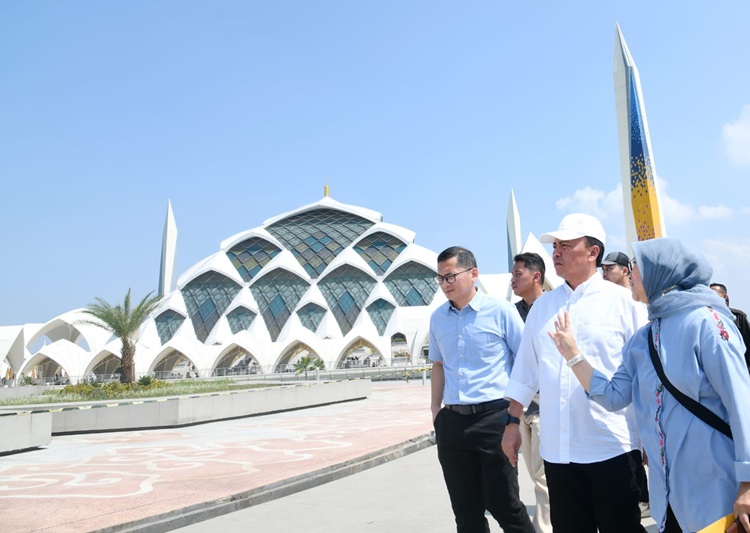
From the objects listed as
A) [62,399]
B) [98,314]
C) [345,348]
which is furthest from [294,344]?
[62,399]

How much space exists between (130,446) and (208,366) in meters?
29.4

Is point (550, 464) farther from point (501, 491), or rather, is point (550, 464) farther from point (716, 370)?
point (716, 370)

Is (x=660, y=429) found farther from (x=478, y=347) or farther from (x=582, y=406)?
(x=478, y=347)

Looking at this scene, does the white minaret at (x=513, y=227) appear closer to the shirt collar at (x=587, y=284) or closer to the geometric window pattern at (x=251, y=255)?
the geometric window pattern at (x=251, y=255)

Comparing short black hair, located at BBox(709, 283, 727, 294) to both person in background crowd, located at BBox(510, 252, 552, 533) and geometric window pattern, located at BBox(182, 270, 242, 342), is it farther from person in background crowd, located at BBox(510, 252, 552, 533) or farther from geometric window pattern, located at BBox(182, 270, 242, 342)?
geometric window pattern, located at BBox(182, 270, 242, 342)

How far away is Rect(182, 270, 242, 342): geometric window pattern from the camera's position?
45.2m

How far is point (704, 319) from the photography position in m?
1.89

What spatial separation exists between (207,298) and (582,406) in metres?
46.6

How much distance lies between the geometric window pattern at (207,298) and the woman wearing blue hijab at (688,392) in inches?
1736

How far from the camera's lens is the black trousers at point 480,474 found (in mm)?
2947

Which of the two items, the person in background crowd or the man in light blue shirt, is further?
the person in background crowd

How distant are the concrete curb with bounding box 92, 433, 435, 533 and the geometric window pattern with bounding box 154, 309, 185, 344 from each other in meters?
39.8

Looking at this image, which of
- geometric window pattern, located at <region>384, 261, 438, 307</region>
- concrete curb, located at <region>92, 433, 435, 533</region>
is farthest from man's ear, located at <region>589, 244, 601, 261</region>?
geometric window pattern, located at <region>384, 261, 438, 307</region>

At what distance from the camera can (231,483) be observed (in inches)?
211
